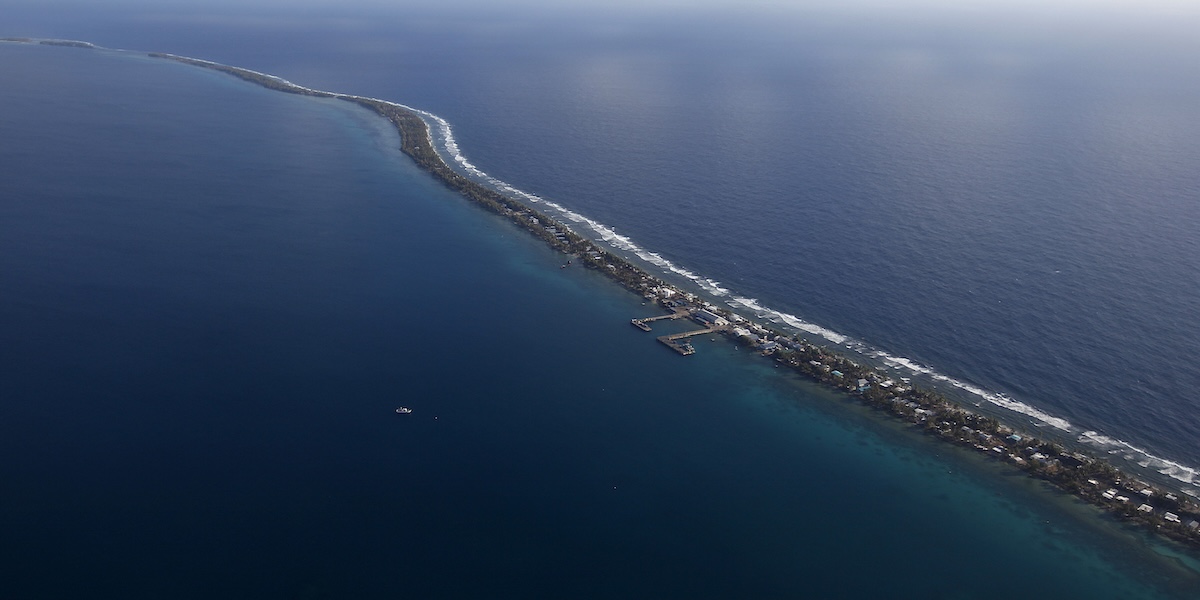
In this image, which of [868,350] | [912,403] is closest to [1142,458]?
[912,403]

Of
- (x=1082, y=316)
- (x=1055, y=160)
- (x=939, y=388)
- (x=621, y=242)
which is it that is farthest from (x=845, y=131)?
(x=939, y=388)

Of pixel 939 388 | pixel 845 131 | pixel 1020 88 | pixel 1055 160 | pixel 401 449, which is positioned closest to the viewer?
pixel 401 449

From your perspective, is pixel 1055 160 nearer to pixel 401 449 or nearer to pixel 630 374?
pixel 630 374

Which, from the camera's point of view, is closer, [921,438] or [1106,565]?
[1106,565]

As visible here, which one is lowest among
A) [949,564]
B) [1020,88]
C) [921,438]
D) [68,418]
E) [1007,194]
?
[68,418]

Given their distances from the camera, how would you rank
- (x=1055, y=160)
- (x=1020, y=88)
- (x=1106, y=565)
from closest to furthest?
(x=1106, y=565), (x=1055, y=160), (x=1020, y=88)

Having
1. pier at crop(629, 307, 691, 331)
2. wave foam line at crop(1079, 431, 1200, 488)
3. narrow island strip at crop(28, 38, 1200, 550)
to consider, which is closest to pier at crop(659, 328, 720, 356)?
narrow island strip at crop(28, 38, 1200, 550)

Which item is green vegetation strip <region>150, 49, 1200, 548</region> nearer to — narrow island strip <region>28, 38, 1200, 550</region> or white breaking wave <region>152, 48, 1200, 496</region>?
narrow island strip <region>28, 38, 1200, 550</region>

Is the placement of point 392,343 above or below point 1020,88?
below
